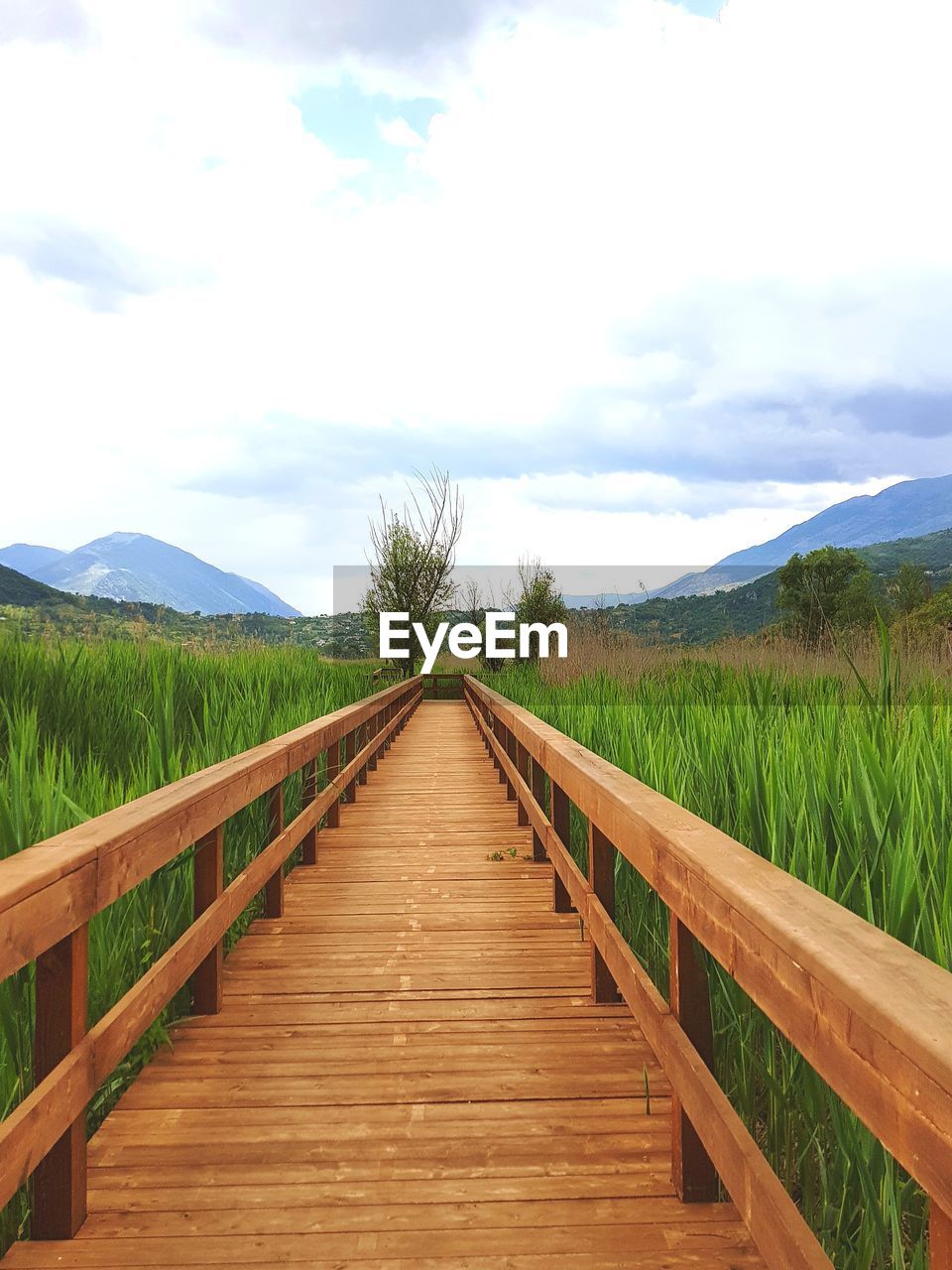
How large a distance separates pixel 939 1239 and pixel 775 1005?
0.32 meters

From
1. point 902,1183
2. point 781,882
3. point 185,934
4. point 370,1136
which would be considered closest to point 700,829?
point 781,882

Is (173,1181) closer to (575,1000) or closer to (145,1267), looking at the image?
(145,1267)

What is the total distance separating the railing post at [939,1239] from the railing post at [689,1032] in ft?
2.57

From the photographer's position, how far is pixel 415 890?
13.0 feet

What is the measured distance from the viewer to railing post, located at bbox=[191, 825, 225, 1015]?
7.86 ft

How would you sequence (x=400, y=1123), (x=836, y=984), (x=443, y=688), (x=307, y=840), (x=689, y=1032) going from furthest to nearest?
1. (x=443, y=688)
2. (x=307, y=840)
3. (x=400, y=1123)
4. (x=689, y=1032)
5. (x=836, y=984)

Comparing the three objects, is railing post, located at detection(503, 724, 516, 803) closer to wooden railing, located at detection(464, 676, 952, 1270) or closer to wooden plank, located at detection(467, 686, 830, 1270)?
wooden railing, located at detection(464, 676, 952, 1270)

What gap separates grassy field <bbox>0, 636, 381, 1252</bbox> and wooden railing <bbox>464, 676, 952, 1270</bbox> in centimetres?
134

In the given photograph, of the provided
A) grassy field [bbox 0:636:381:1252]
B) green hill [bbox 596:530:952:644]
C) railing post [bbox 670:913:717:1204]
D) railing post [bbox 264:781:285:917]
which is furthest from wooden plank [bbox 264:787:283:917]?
green hill [bbox 596:530:952:644]

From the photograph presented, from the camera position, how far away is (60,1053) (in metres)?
1.46

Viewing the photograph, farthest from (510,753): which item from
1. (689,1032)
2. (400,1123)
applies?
(689,1032)

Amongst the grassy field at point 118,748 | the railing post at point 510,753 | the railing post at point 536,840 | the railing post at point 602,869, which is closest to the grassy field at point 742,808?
the grassy field at point 118,748

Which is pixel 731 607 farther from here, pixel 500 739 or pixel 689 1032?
pixel 689 1032

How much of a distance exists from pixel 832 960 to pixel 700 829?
2.23 feet
